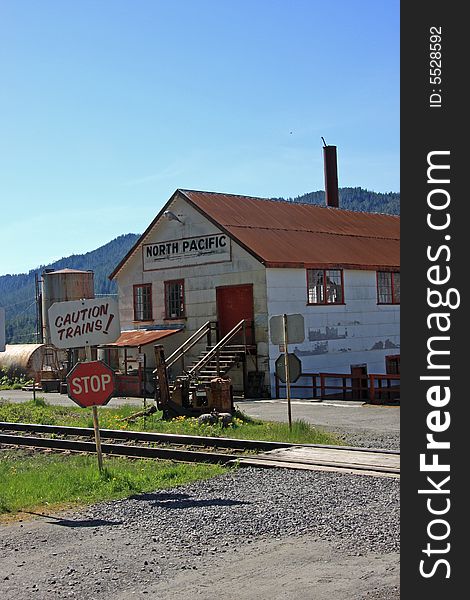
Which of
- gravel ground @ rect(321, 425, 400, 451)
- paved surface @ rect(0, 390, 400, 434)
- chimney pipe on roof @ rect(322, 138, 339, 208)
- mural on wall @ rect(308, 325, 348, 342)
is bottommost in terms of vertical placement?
paved surface @ rect(0, 390, 400, 434)

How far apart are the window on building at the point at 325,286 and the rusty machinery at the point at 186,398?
8714 millimetres

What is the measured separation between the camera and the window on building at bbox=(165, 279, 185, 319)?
30506 mm

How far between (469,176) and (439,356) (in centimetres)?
88

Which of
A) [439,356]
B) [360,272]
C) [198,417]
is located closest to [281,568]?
[439,356]

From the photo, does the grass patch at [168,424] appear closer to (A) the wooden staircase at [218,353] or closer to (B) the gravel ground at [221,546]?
(A) the wooden staircase at [218,353]

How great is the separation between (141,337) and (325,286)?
21.9ft

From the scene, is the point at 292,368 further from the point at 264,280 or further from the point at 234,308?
the point at 234,308

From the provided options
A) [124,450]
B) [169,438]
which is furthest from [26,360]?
[124,450]

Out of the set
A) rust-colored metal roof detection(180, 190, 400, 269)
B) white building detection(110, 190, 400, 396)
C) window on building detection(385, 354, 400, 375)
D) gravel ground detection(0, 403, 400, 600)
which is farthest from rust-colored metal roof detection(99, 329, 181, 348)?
gravel ground detection(0, 403, 400, 600)

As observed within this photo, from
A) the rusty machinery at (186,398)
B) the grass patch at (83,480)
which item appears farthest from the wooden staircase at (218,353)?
the grass patch at (83,480)

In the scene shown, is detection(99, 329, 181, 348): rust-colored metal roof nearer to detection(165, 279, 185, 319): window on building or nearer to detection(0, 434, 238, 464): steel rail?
detection(165, 279, 185, 319): window on building

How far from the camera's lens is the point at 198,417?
1905 cm

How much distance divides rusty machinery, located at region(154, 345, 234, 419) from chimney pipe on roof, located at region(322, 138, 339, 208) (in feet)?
64.4

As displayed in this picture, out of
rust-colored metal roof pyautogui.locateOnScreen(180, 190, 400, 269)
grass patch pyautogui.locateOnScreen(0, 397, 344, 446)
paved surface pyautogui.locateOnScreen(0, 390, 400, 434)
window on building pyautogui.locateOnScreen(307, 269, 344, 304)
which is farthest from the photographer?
→ window on building pyautogui.locateOnScreen(307, 269, 344, 304)
